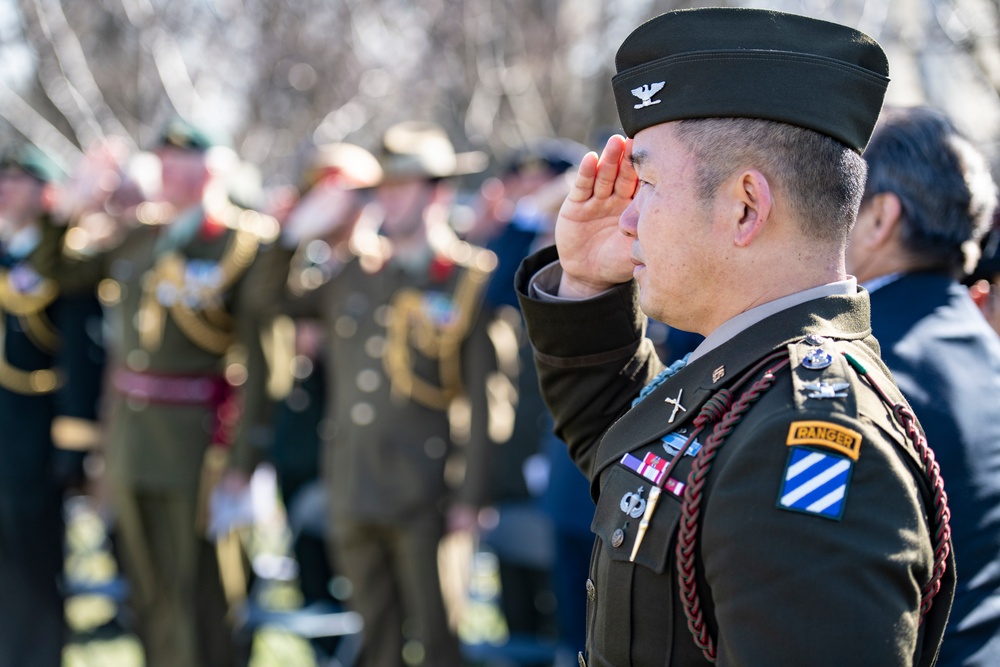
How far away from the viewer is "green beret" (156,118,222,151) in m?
5.15

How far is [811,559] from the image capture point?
4.10ft

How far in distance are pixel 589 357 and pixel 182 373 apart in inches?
136

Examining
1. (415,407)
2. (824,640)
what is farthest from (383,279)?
(824,640)

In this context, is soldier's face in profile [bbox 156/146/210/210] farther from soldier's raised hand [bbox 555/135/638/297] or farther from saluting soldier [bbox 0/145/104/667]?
soldier's raised hand [bbox 555/135/638/297]

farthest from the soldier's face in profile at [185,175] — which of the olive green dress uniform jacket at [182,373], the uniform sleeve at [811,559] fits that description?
the uniform sleeve at [811,559]

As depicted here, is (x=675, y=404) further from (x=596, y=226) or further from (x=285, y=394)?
(x=285, y=394)

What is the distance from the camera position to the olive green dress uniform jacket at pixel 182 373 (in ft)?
16.1

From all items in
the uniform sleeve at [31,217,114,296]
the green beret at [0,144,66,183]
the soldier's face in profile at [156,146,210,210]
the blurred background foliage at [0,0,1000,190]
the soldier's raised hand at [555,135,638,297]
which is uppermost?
the blurred background foliage at [0,0,1000,190]

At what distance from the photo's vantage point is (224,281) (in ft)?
16.5

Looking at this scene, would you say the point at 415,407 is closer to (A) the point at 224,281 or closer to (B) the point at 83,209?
(A) the point at 224,281

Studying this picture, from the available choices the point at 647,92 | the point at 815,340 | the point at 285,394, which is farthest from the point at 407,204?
the point at 815,340

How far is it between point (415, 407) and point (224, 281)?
44.2 inches

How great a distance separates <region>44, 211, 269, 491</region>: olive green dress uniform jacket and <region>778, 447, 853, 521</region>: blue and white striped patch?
3861 mm

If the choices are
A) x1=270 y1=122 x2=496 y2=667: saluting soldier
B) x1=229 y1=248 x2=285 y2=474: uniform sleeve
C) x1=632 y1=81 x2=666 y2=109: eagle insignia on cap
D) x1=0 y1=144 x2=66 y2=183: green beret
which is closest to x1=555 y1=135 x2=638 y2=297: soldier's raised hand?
x1=632 y1=81 x2=666 y2=109: eagle insignia on cap
